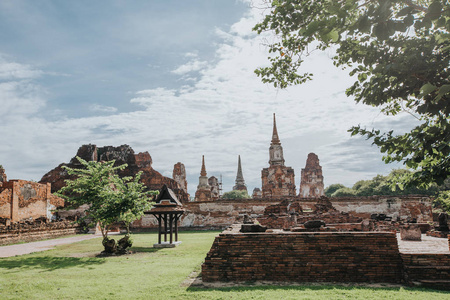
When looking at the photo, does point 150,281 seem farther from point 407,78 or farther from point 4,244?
point 4,244

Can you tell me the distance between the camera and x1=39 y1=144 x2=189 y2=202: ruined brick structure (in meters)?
35.5

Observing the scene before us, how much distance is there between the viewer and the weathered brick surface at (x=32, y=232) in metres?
16.0

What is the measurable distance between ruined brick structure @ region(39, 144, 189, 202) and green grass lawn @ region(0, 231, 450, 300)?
2563 centimetres

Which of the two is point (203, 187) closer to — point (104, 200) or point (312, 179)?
point (312, 179)

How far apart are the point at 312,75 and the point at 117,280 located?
5.67 meters

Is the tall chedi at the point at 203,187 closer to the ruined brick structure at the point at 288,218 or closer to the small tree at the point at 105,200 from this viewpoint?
the ruined brick structure at the point at 288,218

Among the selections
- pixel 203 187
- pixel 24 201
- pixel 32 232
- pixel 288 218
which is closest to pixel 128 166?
pixel 203 187

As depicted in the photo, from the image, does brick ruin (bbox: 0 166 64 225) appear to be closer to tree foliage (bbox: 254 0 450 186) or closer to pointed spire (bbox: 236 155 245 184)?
tree foliage (bbox: 254 0 450 186)

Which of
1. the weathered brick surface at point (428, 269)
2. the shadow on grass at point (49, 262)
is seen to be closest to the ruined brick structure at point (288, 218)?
the shadow on grass at point (49, 262)

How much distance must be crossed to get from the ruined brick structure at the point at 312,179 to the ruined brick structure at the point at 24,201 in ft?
116

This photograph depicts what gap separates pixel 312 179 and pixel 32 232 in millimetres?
39914

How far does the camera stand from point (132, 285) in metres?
6.42

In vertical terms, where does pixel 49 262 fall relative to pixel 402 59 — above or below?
below

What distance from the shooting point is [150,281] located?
671 cm
